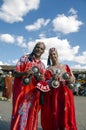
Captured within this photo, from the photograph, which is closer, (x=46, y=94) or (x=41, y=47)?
(x=41, y=47)

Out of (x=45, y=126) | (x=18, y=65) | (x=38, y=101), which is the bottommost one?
(x=45, y=126)

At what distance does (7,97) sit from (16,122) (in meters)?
15.8

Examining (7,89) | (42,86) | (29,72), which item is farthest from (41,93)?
(7,89)

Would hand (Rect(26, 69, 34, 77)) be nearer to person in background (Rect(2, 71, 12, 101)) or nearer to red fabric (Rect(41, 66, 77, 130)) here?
red fabric (Rect(41, 66, 77, 130))

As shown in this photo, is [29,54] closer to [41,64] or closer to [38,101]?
[41,64]

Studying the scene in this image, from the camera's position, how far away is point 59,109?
24.5ft

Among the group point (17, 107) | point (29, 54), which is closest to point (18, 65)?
point (29, 54)

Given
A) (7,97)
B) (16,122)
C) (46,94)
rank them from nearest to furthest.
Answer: (16,122)
(46,94)
(7,97)

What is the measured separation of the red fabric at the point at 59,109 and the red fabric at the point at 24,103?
68 cm

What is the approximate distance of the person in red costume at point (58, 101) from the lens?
7.35m

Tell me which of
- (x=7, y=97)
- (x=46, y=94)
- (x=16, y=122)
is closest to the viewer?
Answer: (x=16, y=122)

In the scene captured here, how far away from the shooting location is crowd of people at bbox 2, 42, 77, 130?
652 centimetres

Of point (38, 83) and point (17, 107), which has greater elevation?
point (38, 83)

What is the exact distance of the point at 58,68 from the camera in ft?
24.4
